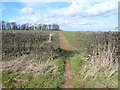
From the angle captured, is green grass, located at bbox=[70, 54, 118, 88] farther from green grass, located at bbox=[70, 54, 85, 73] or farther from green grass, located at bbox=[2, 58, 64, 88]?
green grass, located at bbox=[70, 54, 85, 73]

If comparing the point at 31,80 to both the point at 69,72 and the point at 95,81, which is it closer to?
the point at 69,72

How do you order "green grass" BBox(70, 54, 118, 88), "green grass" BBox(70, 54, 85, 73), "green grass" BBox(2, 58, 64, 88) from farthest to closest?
"green grass" BBox(70, 54, 85, 73) < "green grass" BBox(70, 54, 118, 88) < "green grass" BBox(2, 58, 64, 88)

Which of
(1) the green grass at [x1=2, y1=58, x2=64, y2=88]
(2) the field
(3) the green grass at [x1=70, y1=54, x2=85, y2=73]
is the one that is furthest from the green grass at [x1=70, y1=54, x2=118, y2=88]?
(3) the green grass at [x1=70, y1=54, x2=85, y2=73]

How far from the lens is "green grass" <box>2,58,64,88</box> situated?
6.32 meters

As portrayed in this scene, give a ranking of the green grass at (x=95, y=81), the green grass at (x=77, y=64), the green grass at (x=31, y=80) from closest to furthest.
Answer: the green grass at (x=31, y=80) → the green grass at (x=95, y=81) → the green grass at (x=77, y=64)

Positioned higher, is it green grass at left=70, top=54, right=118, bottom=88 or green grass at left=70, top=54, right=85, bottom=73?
green grass at left=70, top=54, right=85, bottom=73

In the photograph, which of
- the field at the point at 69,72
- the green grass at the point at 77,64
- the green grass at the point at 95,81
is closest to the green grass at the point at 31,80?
the field at the point at 69,72

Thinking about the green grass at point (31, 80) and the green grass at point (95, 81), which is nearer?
the green grass at point (31, 80)

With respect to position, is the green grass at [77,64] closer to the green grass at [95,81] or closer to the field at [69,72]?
the field at [69,72]

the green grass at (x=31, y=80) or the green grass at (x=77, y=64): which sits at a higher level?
the green grass at (x=77, y=64)

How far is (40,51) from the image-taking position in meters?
11.5

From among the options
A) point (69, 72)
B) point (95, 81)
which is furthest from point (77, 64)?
point (95, 81)

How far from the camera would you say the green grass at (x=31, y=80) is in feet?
20.7

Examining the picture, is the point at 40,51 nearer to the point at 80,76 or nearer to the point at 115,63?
the point at 80,76
